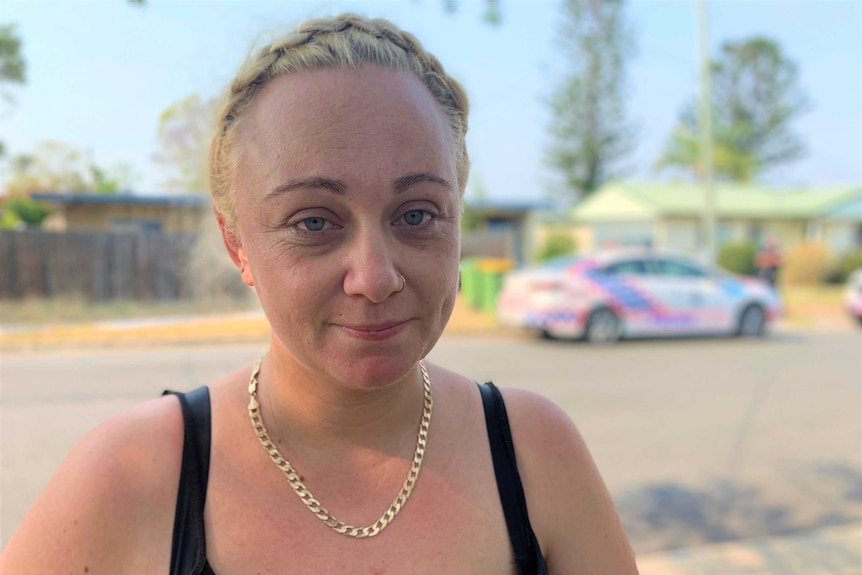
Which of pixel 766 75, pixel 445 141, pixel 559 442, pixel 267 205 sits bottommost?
pixel 559 442

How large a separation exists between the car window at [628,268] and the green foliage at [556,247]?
52.4ft

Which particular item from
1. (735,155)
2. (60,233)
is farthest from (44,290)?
(735,155)

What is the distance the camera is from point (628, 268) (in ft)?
35.3

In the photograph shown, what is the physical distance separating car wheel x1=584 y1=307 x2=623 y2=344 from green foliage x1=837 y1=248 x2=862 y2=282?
54.3ft

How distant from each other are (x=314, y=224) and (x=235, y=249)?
8.8 inches

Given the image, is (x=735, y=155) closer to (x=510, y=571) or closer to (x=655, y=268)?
(x=655, y=268)

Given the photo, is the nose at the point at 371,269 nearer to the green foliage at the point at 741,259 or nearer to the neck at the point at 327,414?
the neck at the point at 327,414

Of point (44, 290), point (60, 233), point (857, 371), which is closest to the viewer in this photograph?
point (857, 371)

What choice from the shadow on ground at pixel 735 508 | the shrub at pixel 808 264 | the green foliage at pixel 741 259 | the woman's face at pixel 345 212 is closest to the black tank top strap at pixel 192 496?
the woman's face at pixel 345 212

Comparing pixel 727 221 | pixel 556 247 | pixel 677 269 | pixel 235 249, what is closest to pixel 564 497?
pixel 235 249

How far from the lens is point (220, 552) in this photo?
111cm

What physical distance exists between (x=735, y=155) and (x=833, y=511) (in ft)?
151

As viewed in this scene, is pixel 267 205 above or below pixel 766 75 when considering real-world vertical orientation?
below

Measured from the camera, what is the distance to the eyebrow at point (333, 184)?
1070mm
